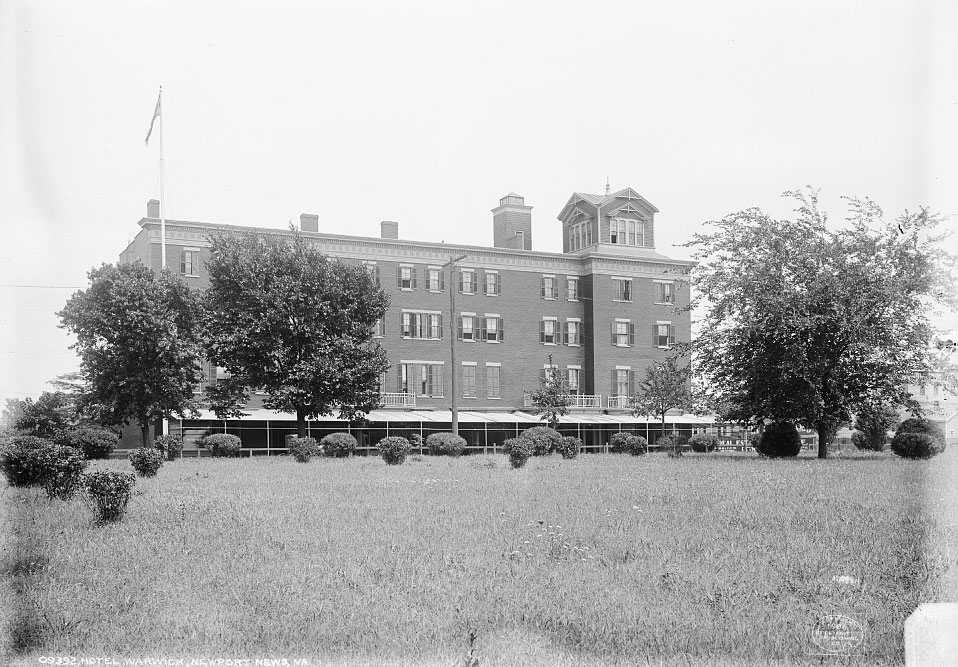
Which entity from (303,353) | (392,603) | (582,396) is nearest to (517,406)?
(582,396)

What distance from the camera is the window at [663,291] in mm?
49266

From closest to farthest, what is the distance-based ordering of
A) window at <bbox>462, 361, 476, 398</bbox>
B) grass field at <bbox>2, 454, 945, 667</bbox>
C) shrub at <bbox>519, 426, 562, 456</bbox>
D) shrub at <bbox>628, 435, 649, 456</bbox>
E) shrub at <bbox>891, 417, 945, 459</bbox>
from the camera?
grass field at <bbox>2, 454, 945, 667</bbox>, shrub at <bbox>891, 417, 945, 459</bbox>, shrub at <bbox>519, 426, 562, 456</bbox>, shrub at <bbox>628, 435, 649, 456</bbox>, window at <bbox>462, 361, 476, 398</bbox>

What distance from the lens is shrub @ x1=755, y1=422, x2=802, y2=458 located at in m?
29.0

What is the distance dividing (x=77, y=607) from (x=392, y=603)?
9.94 feet

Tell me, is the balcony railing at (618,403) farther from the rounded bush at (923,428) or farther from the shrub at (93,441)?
the shrub at (93,441)

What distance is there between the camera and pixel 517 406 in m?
50.0

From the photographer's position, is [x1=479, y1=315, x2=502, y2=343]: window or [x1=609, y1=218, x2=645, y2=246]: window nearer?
[x1=609, y1=218, x2=645, y2=246]: window

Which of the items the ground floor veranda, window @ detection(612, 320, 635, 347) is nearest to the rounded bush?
the ground floor veranda

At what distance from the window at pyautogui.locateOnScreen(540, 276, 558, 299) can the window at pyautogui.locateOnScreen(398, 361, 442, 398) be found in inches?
276

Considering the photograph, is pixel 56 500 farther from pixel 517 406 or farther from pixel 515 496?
pixel 517 406

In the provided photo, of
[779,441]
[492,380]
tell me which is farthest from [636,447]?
Answer: [492,380]

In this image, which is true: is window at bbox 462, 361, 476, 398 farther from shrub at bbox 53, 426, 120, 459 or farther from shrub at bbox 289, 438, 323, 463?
shrub at bbox 53, 426, 120, 459

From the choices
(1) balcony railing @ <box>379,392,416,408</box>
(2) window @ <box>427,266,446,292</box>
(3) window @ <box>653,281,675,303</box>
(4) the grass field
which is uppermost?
(2) window @ <box>427,266,446,292</box>

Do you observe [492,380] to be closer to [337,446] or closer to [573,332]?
[573,332]
